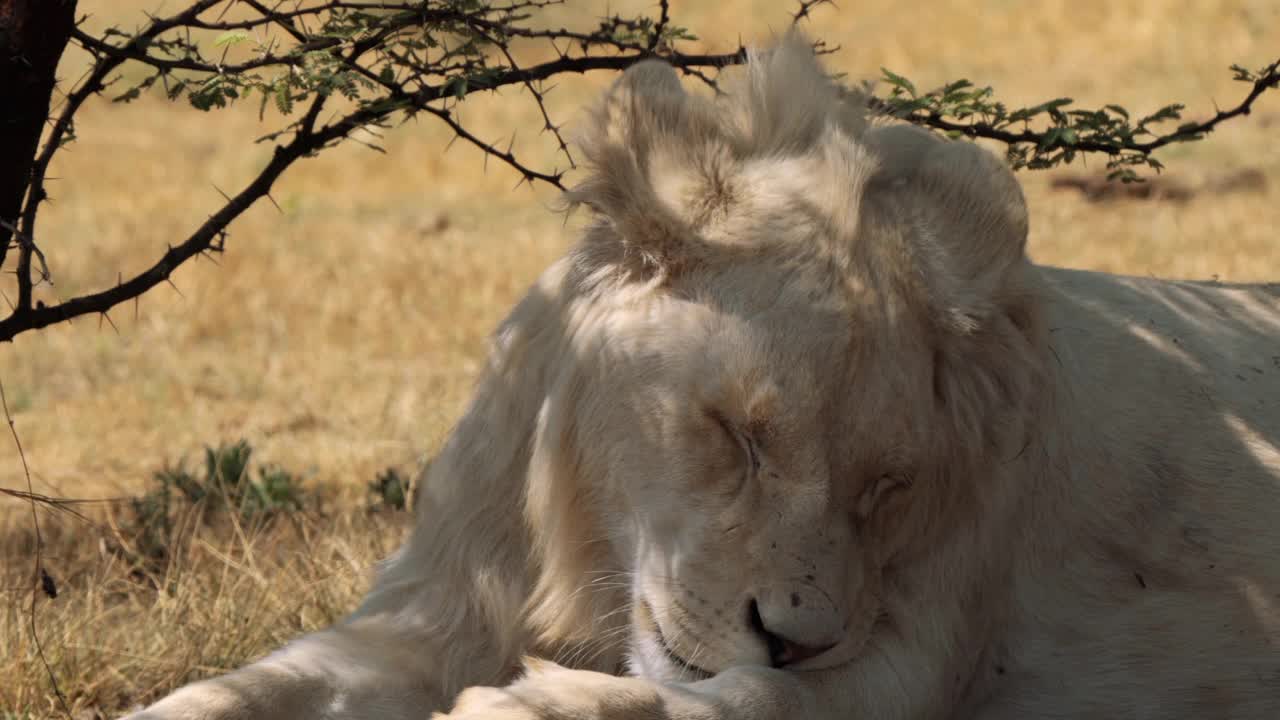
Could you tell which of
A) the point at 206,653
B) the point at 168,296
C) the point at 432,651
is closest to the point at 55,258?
the point at 168,296

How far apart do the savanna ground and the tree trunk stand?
1.19 m

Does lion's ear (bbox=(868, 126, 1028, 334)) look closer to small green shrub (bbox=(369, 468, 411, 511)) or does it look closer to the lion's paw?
the lion's paw

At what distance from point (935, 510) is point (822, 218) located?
1.86 feet

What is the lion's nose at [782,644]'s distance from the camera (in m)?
2.64

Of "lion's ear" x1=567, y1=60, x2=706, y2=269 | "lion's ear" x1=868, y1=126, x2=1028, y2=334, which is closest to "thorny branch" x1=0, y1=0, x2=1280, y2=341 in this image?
"lion's ear" x1=567, y1=60, x2=706, y2=269

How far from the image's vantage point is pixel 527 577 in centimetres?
310

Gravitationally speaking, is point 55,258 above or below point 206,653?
above

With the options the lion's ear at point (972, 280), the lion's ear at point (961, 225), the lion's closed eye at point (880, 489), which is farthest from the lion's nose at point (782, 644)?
the lion's ear at point (961, 225)

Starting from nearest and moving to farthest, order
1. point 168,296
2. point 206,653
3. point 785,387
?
point 785,387, point 206,653, point 168,296

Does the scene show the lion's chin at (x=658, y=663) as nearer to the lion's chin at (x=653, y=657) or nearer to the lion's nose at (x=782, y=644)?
the lion's chin at (x=653, y=657)

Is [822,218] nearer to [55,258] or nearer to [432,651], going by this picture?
[432,651]

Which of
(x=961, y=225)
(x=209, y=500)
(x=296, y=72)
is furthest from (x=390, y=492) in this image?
(x=961, y=225)

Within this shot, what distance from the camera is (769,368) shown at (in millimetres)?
2623

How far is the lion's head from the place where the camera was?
2.64 m
